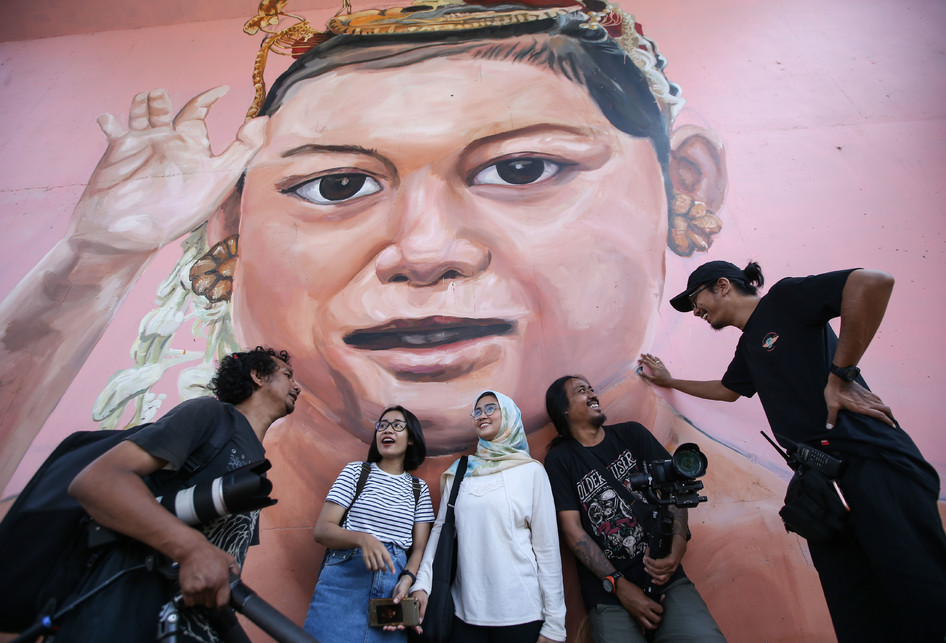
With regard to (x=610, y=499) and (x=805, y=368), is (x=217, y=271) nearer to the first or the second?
(x=610, y=499)

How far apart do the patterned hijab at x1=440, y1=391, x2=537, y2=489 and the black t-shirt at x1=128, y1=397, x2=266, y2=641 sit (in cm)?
90

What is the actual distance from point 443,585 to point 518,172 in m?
2.27

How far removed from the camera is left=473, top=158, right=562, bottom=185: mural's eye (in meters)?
3.19

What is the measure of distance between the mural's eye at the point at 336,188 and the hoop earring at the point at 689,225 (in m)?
1.78

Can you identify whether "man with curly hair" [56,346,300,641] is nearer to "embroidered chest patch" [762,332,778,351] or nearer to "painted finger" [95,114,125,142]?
"embroidered chest patch" [762,332,778,351]

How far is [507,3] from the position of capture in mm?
3844

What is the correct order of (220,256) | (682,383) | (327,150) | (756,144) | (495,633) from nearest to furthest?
(495,633), (682,383), (220,256), (327,150), (756,144)

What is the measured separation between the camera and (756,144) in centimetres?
347

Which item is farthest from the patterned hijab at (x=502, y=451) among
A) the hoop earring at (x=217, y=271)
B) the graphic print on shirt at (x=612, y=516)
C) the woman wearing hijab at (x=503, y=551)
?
the hoop earring at (x=217, y=271)

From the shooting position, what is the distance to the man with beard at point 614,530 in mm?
1994

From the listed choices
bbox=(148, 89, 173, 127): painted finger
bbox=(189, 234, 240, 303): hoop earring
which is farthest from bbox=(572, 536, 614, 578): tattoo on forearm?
bbox=(148, 89, 173, 127): painted finger

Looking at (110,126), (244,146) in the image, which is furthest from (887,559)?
(110,126)

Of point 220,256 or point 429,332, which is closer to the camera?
point 429,332

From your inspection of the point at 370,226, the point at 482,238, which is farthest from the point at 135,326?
the point at 482,238
